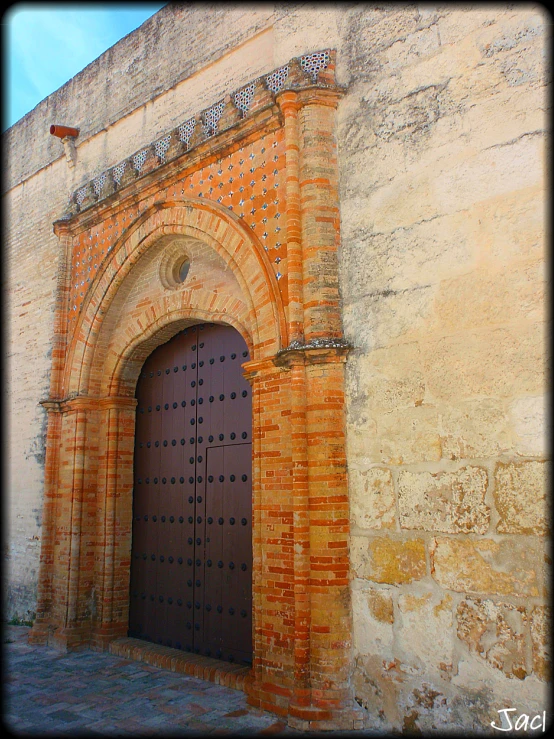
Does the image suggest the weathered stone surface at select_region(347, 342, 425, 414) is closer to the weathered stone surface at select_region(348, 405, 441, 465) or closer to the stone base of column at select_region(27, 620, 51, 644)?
the weathered stone surface at select_region(348, 405, 441, 465)

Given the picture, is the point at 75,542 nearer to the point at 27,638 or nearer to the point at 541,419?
the point at 27,638

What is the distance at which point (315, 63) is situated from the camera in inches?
186

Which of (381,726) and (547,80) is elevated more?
(547,80)

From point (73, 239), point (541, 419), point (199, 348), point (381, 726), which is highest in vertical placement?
point (73, 239)

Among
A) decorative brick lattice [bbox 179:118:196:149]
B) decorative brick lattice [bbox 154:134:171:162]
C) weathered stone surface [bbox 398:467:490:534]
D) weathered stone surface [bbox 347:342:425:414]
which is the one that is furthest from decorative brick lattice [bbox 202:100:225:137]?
weathered stone surface [bbox 398:467:490:534]

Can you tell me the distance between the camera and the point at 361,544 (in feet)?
13.2

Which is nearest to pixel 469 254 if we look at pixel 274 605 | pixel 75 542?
pixel 274 605

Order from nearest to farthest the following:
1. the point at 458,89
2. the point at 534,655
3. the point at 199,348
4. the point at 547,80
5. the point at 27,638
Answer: the point at 534,655
the point at 547,80
the point at 458,89
the point at 199,348
the point at 27,638

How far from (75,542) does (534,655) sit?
441cm

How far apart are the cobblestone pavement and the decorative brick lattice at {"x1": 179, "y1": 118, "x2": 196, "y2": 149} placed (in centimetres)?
458

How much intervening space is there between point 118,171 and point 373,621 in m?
5.13

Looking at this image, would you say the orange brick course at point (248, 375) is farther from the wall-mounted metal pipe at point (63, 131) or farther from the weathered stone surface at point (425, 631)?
the wall-mounted metal pipe at point (63, 131)

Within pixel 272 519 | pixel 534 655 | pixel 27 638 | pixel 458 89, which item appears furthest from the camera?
pixel 27 638

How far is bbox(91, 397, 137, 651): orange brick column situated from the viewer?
597 centimetres
